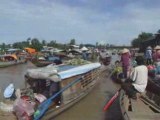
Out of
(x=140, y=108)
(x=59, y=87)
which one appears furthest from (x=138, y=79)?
(x=59, y=87)

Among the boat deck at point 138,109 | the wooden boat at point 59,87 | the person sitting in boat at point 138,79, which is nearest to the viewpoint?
the boat deck at point 138,109

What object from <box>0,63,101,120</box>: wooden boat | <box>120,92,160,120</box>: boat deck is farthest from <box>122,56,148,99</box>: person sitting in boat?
<box>0,63,101,120</box>: wooden boat

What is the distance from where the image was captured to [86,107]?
1326 centimetres

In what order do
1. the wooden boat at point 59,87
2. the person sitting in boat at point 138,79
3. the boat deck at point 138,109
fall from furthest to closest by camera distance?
the wooden boat at point 59,87 → the person sitting in boat at point 138,79 → the boat deck at point 138,109

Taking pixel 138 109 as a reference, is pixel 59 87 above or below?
above

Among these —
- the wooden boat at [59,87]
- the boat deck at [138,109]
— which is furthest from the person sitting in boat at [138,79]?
the wooden boat at [59,87]

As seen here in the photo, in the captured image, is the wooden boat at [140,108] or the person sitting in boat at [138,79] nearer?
the wooden boat at [140,108]

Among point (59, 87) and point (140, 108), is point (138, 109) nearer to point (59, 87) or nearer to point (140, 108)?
point (140, 108)

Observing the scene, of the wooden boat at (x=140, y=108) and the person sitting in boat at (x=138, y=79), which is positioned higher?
the person sitting in boat at (x=138, y=79)

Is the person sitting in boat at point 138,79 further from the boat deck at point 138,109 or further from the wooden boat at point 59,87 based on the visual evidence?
the wooden boat at point 59,87

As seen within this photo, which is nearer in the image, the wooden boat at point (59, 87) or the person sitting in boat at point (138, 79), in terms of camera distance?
the person sitting in boat at point (138, 79)

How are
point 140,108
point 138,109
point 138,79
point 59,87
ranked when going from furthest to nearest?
point 59,87
point 138,79
point 140,108
point 138,109

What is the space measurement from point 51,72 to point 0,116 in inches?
89.9

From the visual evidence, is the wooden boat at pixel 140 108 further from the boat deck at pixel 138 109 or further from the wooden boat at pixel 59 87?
the wooden boat at pixel 59 87
